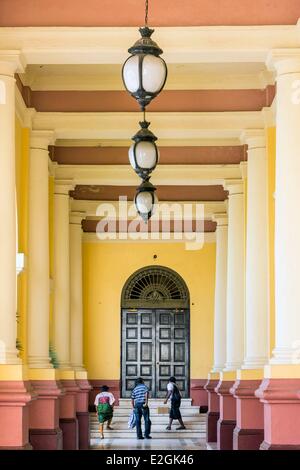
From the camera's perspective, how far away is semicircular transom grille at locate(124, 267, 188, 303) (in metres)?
29.6

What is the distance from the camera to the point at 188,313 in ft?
97.0

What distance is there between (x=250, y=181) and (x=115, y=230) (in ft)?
40.6

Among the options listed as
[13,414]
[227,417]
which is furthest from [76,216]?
[13,414]

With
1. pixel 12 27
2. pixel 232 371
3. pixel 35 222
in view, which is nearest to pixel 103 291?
pixel 232 371

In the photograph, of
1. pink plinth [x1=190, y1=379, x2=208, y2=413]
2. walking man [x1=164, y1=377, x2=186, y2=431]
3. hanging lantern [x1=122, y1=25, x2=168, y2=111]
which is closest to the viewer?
hanging lantern [x1=122, y1=25, x2=168, y2=111]

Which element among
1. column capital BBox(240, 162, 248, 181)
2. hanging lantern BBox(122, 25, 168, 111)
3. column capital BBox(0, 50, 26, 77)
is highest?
column capital BBox(0, 50, 26, 77)

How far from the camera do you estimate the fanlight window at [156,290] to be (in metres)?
29.5

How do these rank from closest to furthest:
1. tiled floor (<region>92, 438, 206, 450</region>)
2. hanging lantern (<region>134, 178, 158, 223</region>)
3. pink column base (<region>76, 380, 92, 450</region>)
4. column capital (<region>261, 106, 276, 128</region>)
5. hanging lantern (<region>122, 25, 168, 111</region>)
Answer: hanging lantern (<region>122, 25, 168, 111</region>)
hanging lantern (<region>134, 178, 158, 223</region>)
column capital (<region>261, 106, 276, 128</region>)
pink column base (<region>76, 380, 92, 450</region>)
tiled floor (<region>92, 438, 206, 450</region>)

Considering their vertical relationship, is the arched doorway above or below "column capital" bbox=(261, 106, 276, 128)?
below

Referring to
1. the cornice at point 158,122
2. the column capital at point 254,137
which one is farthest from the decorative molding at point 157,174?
the cornice at point 158,122

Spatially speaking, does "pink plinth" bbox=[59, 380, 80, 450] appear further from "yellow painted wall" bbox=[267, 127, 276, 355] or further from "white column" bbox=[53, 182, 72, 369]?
"yellow painted wall" bbox=[267, 127, 276, 355]

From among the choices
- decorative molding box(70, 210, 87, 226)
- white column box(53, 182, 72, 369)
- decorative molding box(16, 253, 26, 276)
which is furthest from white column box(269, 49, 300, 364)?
decorative molding box(70, 210, 87, 226)

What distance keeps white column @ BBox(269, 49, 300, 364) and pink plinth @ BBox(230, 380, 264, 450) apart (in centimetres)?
433

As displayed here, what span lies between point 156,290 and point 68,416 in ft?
35.6
